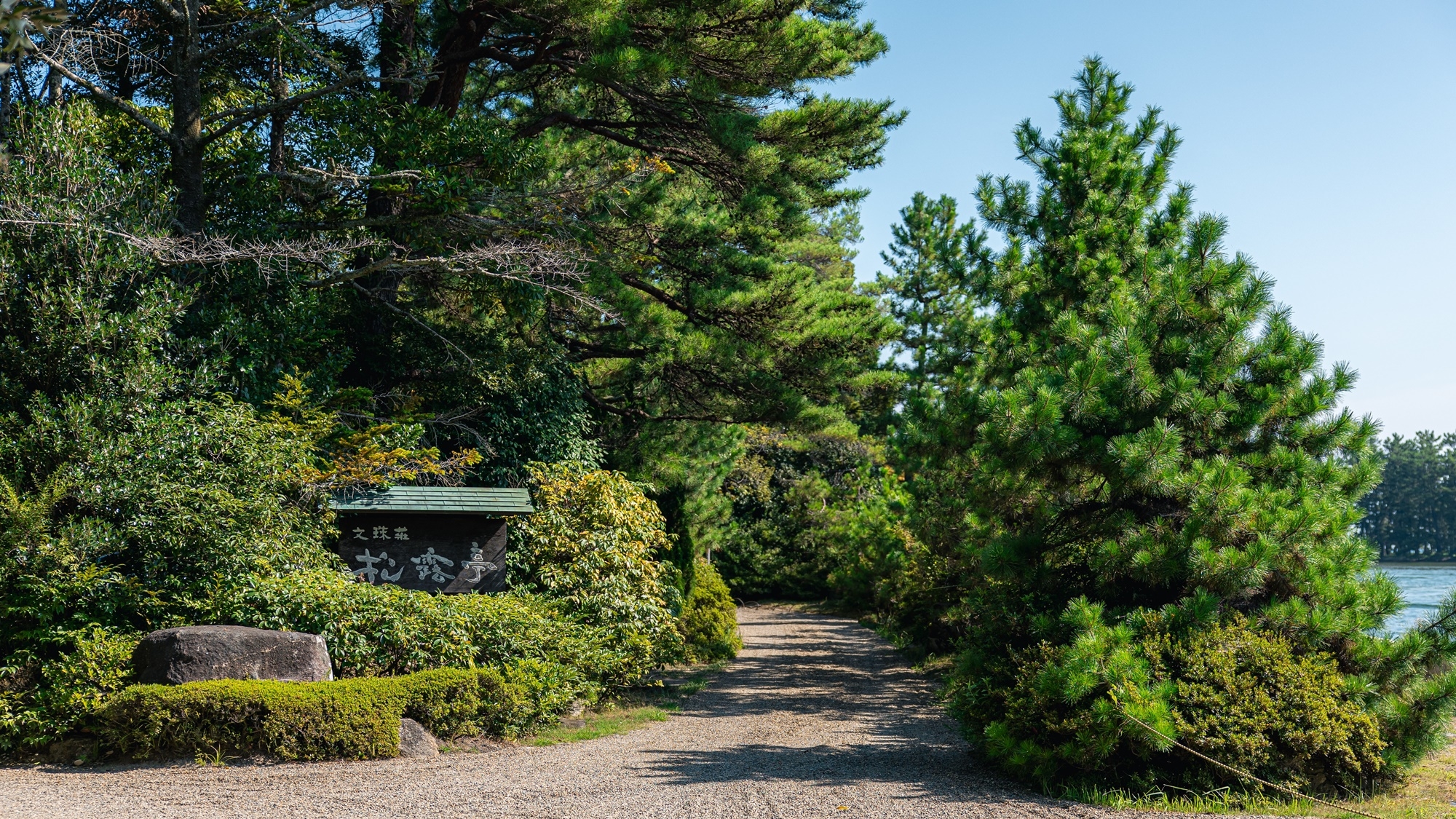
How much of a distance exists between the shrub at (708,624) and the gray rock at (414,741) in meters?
6.30

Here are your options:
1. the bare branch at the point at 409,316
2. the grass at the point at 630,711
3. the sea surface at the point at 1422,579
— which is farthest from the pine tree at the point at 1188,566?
the sea surface at the point at 1422,579

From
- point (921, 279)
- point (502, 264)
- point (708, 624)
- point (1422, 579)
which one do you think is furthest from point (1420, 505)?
point (502, 264)

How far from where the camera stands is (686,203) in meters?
13.6

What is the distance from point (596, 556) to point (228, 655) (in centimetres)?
421

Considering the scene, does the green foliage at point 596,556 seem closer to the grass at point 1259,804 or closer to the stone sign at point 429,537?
the stone sign at point 429,537

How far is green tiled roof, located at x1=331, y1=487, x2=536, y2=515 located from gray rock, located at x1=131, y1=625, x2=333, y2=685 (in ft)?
6.28

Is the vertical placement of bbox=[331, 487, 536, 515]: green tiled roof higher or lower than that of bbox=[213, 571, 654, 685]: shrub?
higher

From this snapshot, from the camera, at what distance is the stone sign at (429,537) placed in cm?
945

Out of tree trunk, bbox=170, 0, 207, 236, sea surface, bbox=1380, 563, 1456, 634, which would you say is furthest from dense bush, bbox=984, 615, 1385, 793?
sea surface, bbox=1380, 563, 1456, 634

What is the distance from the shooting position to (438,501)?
9.61 meters

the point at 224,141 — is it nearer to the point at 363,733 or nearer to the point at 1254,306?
the point at 363,733

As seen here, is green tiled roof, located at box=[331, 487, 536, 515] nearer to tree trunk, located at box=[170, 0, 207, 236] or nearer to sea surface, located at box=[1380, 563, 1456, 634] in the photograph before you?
tree trunk, located at box=[170, 0, 207, 236]

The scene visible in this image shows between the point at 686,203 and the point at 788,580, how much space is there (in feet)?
50.0

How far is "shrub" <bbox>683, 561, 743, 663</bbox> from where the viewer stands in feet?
46.5
